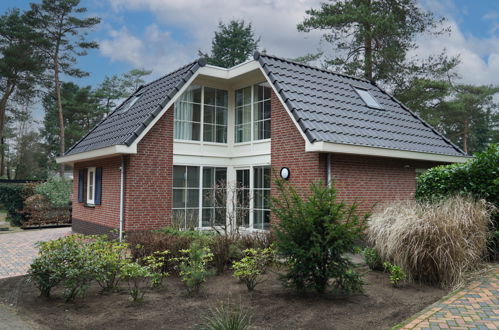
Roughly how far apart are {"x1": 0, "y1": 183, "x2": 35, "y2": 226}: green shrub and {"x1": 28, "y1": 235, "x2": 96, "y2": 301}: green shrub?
14176 mm

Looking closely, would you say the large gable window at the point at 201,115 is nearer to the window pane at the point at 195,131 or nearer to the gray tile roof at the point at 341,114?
the window pane at the point at 195,131

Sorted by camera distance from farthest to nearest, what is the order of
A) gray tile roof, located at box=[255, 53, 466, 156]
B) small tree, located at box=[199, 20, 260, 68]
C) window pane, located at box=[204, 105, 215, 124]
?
1. small tree, located at box=[199, 20, 260, 68]
2. window pane, located at box=[204, 105, 215, 124]
3. gray tile roof, located at box=[255, 53, 466, 156]

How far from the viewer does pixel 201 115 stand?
13047 mm

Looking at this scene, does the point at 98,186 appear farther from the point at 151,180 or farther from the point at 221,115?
the point at 221,115

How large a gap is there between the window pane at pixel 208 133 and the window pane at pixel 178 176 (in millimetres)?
1319

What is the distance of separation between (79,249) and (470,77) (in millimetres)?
39507

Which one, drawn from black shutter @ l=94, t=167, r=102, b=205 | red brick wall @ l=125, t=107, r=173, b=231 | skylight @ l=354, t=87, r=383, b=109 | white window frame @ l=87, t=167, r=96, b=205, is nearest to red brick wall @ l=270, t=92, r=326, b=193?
red brick wall @ l=125, t=107, r=173, b=231

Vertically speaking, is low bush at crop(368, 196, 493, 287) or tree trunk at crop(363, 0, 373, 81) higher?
tree trunk at crop(363, 0, 373, 81)

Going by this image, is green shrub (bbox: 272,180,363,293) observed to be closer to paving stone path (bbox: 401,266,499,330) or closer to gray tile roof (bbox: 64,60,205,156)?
paving stone path (bbox: 401,266,499,330)

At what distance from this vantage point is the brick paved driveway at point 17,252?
28.7 ft

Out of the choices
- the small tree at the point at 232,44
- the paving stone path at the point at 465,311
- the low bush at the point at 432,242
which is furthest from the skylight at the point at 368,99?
the small tree at the point at 232,44

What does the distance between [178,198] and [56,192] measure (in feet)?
30.6

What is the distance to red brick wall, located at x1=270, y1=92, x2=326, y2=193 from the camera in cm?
1009

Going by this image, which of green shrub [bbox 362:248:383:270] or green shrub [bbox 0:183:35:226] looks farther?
green shrub [bbox 0:183:35:226]
